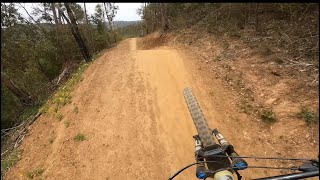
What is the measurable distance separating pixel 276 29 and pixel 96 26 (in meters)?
23.9

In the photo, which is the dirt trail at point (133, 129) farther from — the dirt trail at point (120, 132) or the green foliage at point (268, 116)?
the green foliage at point (268, 116)

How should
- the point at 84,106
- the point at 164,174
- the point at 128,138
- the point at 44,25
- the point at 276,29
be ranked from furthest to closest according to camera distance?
1. the point at 44,25
2. the point at 276,29
3. the point at 84,106
4. the point at 128,138
5. the point at 164,174

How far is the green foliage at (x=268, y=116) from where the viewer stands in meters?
7.12

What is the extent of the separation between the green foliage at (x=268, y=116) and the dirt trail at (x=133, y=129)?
0.33 metres

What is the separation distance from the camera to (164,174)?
21.4 feet

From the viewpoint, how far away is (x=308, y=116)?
6.60 meters

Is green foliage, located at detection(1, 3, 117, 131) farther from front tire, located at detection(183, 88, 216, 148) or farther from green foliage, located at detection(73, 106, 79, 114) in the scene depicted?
front tire, located at detection(183, 88, 216, 148)

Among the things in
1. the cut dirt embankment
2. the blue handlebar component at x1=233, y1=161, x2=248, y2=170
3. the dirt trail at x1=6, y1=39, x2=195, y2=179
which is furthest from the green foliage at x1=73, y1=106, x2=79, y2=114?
the blue handlebar component at x1=233, y1=161, x2=248, y2=170

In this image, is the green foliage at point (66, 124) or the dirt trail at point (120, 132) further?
the green foliage at point (66, 124)

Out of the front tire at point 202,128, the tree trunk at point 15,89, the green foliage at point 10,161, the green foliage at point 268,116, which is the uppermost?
the front tire at point 202,128

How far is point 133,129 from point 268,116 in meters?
3.91

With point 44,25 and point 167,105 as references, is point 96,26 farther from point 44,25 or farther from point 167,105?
point 167,105

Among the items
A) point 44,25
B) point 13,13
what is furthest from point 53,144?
point 44,25

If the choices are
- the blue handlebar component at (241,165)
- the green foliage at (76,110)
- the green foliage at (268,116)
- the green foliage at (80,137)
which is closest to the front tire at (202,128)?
the blue handlebar component at (241,165)
